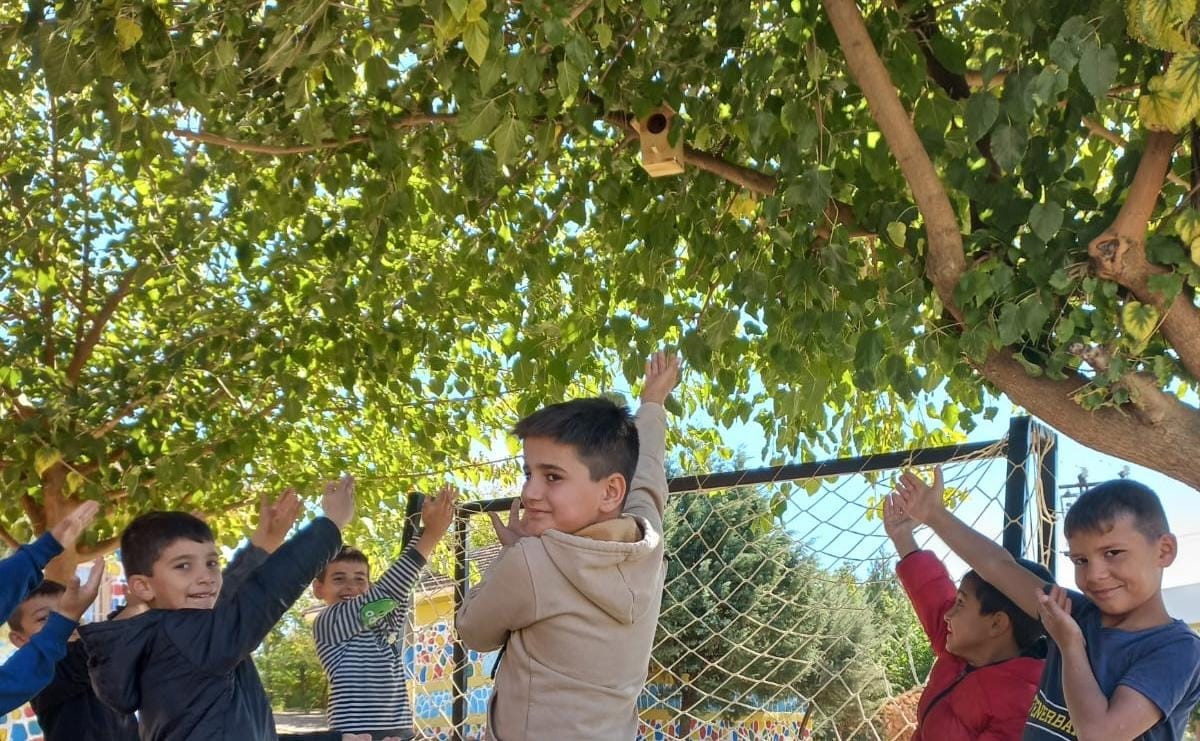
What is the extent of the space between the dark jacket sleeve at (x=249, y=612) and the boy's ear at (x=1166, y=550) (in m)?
1.54

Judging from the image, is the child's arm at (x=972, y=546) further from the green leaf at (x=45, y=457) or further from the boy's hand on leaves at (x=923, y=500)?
the green leaf at (x=45, y=457)

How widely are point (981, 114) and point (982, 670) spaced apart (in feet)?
3.79

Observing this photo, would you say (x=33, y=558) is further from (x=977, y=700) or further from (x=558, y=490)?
(x=977, y=700)

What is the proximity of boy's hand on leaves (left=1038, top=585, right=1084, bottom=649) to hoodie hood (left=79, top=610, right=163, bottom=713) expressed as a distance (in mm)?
1655

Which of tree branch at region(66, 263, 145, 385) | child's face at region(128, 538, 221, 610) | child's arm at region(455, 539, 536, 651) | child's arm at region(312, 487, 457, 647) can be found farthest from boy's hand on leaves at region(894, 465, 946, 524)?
tree branch at region(66, 263, 145, 385)

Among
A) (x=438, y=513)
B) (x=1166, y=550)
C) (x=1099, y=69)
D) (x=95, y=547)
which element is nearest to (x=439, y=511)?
(x=438, y=513)

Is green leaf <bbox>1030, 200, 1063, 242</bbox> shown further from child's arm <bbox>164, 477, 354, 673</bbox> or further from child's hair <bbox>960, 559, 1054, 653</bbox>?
child's arm <bbox>164, 477, 354, 673</bbox>

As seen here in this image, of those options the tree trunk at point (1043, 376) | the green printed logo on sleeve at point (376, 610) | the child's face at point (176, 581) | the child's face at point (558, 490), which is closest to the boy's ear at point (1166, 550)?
the tree trunk at point (1043, 376)

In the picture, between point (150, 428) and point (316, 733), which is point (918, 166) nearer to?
point (316, 733)

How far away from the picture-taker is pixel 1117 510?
89.4 inches

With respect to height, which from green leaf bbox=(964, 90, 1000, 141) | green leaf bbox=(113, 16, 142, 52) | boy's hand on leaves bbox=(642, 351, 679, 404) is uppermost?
green leaf bbox=(113, 16, 142, 52)

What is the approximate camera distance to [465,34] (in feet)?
7.75

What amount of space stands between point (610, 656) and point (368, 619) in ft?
6.81

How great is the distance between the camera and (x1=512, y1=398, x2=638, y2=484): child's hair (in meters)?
1.97
